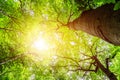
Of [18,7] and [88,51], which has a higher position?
[18,7]

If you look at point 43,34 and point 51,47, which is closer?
point 43,34

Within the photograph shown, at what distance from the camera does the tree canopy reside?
1099 cm

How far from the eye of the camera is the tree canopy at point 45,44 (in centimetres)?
1099

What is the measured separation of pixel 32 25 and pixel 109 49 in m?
5.82

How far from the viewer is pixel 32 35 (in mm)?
11734

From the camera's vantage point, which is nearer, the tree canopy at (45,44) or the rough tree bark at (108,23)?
the rough tree bark at (108,23)

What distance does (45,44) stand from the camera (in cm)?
1371

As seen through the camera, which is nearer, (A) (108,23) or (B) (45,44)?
(A) (108,23)

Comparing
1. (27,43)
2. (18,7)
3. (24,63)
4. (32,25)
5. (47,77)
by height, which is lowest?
(47,77)

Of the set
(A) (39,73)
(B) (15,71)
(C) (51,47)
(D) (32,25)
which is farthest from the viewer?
(C) (51,47)

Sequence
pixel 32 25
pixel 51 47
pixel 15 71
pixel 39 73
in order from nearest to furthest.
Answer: pixel 32 25, pixel 15 71, pixel 39 73, pixel 51 47

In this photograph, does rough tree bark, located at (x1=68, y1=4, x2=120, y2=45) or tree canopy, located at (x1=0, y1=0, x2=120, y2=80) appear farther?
tree canopy, located at (x1=0, y1=0, x2=120, y2=80)

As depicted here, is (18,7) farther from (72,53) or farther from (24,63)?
(72,53)

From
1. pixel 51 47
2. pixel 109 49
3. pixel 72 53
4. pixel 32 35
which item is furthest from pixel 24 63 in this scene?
pixel 109 49
